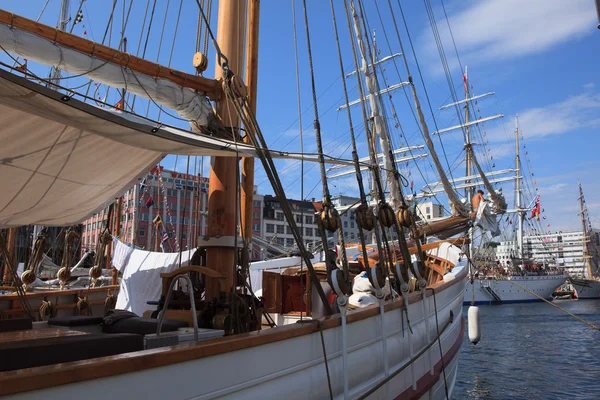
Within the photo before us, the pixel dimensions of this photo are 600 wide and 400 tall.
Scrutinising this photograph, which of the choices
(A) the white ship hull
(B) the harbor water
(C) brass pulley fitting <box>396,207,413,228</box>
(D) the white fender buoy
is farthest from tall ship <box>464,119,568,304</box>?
(C) brass pulley fitting <box>396,207,413,228</box>

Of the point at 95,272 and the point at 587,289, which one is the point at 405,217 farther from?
the point at 587,289

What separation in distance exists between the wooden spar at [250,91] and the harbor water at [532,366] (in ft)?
22.2

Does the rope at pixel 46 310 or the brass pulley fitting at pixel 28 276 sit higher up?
the brass pulley fitting at pixel 28 276

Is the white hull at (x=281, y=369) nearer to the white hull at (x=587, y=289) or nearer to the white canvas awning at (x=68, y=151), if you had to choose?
the white canvas awning at (x=68, y=151)

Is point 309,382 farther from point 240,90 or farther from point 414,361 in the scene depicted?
point 240,90

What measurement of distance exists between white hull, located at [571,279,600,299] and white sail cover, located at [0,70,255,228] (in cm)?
7010

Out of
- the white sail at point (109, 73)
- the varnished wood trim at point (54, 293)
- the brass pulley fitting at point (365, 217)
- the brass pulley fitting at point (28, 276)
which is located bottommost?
the varnished wood trim at point (54, 293)

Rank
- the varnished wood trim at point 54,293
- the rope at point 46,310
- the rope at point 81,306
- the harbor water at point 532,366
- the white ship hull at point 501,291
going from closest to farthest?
the rope at point 46,310
the varnished wood trim at point 54,293
the rope at point 81,306
the harbor water at point 532,366
the white ship hull at point 501,291

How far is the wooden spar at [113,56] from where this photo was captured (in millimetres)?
4918

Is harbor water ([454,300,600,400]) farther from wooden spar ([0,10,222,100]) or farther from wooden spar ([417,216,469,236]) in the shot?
wooden spar ([0,10,222,100])

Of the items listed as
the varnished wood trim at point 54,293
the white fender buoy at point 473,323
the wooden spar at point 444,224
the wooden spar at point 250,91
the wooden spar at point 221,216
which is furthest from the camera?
the wooden spar at point 444,224

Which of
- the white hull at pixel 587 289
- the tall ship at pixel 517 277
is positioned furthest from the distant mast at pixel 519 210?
the white hull at pixel 587 289

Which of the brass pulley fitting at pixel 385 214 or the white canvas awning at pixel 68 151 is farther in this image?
the brass pulley fitting at pixel 385 214

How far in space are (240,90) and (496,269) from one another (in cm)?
6323
